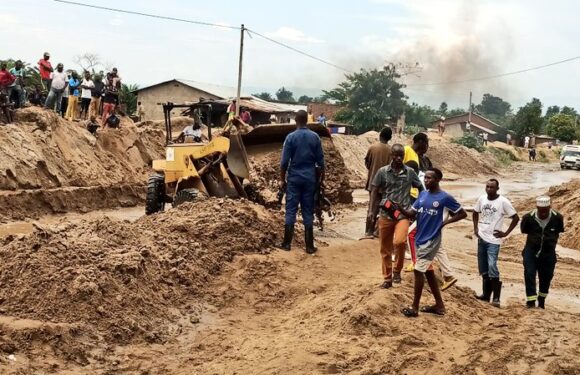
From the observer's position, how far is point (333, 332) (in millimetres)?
6852

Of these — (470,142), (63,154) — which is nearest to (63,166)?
(63,154)

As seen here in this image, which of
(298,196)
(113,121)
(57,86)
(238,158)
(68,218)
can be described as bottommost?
(68,218)

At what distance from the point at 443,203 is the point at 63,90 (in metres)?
15.7

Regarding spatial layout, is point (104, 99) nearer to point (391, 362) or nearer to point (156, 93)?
point (391, 362)

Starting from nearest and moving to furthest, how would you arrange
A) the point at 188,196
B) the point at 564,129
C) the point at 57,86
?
the point at 188,196
the point at 57,86
the point at 564,129

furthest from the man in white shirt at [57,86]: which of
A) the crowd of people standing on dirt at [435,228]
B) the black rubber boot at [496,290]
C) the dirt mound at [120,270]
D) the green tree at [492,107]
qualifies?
the green tree at [492,107]

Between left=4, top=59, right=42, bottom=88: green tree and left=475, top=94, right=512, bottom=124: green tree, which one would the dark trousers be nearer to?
left=4, top=59, right=42, bottom=88: green tree

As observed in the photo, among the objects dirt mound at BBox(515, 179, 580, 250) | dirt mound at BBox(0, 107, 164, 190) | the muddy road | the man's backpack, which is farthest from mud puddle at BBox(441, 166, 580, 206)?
the muddy road

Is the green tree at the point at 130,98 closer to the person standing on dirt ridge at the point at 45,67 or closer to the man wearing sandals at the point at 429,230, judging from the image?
the person standing on dirt ridge at the point at 45,67

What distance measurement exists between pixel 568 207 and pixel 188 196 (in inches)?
382

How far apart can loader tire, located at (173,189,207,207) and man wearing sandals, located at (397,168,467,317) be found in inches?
204

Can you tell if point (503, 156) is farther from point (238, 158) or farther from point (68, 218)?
point (238, 158)

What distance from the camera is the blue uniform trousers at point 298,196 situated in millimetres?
10016

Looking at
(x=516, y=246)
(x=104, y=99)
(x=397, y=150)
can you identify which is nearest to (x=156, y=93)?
(x=104, y=99)
